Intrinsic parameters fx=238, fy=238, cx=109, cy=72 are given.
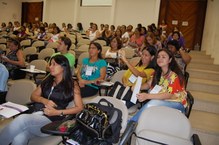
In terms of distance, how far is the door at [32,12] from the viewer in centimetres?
1366

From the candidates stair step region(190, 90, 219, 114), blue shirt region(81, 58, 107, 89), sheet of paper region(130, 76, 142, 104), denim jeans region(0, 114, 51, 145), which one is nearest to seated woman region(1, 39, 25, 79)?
blue shirt region(81, 58, 107, 89)

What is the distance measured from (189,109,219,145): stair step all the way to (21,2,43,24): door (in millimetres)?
12058

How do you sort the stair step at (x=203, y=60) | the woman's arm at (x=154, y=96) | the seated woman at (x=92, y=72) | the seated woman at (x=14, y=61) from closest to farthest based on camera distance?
the woman's arm at (x=154, y=96)
the seated woman at (x=92, y=72)
the seated woman at (x=14, y=61)
the stair step at (x=203, y=60)

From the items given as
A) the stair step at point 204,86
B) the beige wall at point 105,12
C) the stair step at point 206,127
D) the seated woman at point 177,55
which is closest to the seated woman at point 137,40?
the seated woman at point 177,55

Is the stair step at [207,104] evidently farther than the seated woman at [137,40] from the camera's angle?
No

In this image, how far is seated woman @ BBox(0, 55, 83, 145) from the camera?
6.93ft

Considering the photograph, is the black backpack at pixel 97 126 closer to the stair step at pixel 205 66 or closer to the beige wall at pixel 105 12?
the stair step at pixel 205 66

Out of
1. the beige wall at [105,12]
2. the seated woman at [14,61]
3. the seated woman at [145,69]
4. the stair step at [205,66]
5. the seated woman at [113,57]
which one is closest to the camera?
the seated woman at [145,69]

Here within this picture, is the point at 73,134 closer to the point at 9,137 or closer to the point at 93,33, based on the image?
the point at 9,137

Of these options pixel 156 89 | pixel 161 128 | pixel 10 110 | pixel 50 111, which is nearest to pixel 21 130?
pixel 10 110

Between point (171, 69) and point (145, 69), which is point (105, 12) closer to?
point (145, 69)

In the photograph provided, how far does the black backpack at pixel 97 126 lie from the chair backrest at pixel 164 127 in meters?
0.25

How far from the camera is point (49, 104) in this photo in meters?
2.44

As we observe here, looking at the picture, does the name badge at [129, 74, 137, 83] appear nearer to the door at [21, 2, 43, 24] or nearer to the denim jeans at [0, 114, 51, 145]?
the denim jeans at [0, 114, 51, 145]
